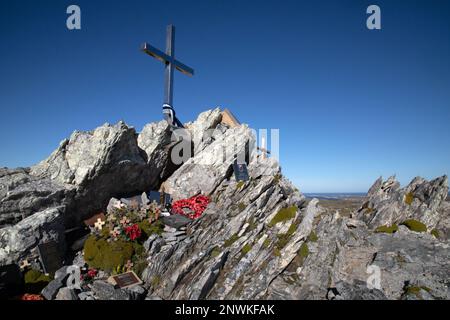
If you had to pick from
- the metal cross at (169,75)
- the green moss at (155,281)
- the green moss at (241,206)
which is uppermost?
the metal cross at (169,75)

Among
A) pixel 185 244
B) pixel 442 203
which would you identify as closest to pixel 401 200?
pixel 442 203

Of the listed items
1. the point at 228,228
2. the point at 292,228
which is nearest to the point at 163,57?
the point at 228,228

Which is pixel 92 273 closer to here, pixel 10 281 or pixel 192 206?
pixel 10 281

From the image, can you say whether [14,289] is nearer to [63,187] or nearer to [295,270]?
[63,187]

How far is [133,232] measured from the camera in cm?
1466

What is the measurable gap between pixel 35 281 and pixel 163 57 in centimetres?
1944

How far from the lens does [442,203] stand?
816 inches

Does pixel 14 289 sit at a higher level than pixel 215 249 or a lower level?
lower

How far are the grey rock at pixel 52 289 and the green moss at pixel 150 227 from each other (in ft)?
15.7

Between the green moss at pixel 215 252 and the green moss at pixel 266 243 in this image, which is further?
the green moss at pixel 266 243

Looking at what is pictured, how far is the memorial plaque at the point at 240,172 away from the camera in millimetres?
21703

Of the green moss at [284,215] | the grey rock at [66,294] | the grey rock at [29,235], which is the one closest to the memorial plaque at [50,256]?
the grey rock at [29,235]

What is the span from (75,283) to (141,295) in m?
3.20

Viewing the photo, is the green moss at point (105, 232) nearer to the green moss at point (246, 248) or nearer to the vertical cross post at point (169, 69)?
the green moss at point (246, 248)
